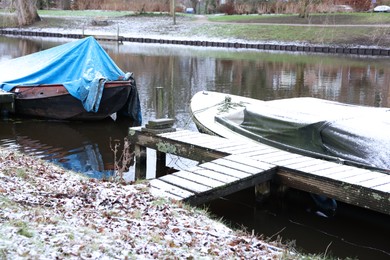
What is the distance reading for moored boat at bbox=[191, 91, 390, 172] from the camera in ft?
27.0

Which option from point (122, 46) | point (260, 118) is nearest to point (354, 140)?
point (260, 118)

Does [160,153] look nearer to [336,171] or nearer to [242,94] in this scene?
[336,171]

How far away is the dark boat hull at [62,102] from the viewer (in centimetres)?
1427

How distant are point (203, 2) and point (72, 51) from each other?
159 ft

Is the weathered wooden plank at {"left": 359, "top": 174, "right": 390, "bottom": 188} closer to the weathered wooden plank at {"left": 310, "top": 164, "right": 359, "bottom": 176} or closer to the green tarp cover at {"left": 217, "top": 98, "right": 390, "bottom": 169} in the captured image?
the weathered wooden plank at {"left": 310, "top": 164, "right": 359, "bottom": 176}

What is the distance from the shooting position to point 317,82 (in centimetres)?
2447

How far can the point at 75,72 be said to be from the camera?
14773 millimetres

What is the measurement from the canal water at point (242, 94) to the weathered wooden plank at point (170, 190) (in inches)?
48.8

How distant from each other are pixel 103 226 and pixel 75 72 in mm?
10332

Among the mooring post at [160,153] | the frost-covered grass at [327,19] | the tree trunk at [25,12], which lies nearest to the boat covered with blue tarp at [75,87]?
the mooring post at [160,153]

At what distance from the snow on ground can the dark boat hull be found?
7.38 meters

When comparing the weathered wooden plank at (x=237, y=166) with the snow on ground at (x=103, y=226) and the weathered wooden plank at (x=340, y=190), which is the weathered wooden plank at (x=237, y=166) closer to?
the weathered wooden plank at (x=340, y=190)

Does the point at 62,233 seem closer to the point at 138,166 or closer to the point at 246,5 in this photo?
the point at 138,166

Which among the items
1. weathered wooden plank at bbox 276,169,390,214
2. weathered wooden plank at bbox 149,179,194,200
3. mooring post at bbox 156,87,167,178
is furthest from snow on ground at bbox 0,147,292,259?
mooring post at bbox 156,87,167,178
